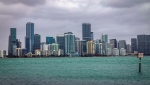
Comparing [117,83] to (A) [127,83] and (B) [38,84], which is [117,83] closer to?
(A) [127,83]

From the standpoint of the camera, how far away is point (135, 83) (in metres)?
63.6

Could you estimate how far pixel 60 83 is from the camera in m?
63.9

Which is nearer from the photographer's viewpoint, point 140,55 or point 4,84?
point 4,84

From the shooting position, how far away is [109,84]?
202 ft

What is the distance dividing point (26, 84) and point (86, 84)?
12391 millimetres

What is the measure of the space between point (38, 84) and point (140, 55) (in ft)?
157

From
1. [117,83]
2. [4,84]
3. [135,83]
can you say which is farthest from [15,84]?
[135,83]

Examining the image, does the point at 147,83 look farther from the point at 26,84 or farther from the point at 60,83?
the point at 26,84

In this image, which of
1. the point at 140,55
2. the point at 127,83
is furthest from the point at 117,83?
the point at 140,55

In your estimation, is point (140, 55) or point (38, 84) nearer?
point (38, 84)

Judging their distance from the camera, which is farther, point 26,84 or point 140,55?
point 140,55

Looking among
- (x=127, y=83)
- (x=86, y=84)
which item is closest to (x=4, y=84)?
(x=86, y=84)

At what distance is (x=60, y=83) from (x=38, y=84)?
16.1ft

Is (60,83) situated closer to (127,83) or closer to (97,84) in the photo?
(97,84)
